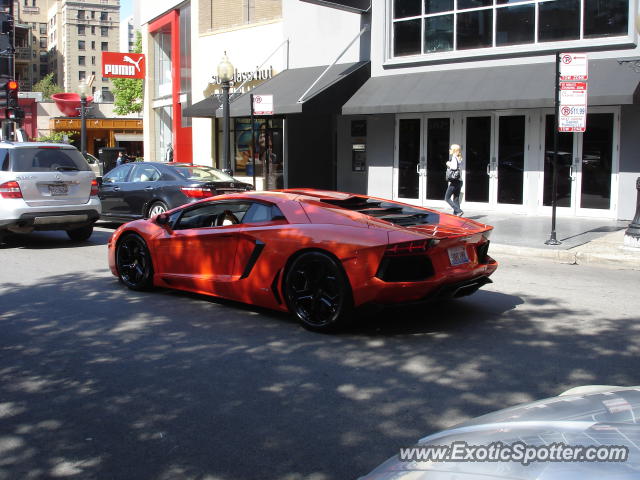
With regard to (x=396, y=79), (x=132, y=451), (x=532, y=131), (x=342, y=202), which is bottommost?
(x=132, y=451)

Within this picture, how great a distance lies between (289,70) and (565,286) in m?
15.8

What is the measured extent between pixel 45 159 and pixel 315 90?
9.45 m

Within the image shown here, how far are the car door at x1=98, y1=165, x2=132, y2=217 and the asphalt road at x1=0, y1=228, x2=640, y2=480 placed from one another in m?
6.37

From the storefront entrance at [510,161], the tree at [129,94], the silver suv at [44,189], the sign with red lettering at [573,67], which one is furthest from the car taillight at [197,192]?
the tree at [129,94]

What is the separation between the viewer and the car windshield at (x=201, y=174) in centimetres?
1401

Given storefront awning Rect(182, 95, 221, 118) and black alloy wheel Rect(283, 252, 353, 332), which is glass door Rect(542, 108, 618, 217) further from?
black alloy wheel Rect(283, 252, 353, 332)

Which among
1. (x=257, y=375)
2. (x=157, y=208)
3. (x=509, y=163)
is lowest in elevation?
(x=257, y=375)

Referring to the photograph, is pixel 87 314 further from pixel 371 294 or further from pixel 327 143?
pixel 327 143

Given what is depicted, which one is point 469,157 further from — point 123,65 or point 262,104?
point 123,65

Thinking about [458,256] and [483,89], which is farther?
[483,89]

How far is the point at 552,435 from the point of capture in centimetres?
216

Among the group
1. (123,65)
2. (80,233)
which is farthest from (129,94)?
(80,233)

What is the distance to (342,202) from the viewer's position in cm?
705

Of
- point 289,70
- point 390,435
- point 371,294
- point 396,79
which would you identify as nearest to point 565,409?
point 390,435
